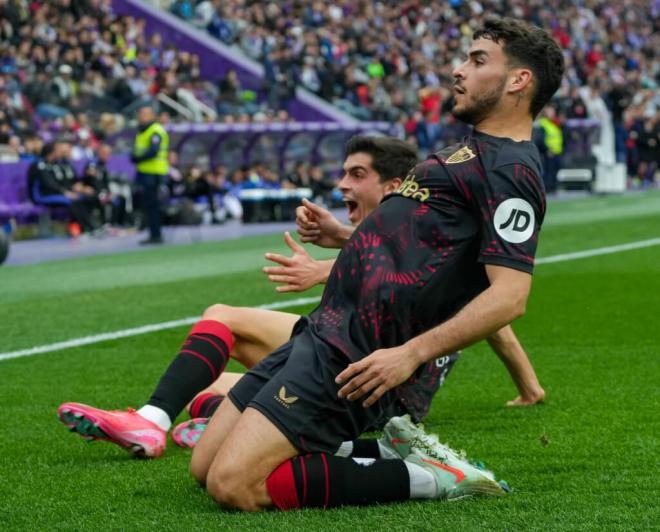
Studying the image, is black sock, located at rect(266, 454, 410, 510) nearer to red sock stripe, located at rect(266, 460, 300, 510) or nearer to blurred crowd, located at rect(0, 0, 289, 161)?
red sock stripe, located at rect(266, 460, 300, 510)

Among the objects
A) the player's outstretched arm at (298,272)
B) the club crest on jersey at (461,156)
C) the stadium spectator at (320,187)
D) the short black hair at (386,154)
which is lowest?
the stadium spectator at (320,187)

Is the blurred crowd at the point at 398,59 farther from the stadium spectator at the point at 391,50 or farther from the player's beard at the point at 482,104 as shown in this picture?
the player's beard at the point at 482,104

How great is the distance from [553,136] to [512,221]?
26753 mm

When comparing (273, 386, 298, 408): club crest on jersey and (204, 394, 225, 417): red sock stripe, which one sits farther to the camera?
(204, 394, 225, 417): red sock stripe

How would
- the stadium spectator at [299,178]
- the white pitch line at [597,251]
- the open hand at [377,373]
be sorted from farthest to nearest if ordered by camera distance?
the stadium spectator at [299,178] < the white pitch line at [597,251] < the open hand at [377,373]

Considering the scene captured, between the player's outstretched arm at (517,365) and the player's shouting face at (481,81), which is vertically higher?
the player's shouting face at (481,81)

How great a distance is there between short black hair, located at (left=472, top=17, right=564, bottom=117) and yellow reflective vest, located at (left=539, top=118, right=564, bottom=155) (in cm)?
2615

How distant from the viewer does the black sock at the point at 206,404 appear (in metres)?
5.69

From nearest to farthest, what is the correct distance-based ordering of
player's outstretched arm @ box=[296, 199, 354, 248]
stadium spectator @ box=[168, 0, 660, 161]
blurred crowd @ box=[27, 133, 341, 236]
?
player's outstretched arm @ box=[296, 199, 354, 248] < blurred crowd @ box=[27, 133, 341, 236] < stadium spectator @ box=[168, 0, 660, 161]

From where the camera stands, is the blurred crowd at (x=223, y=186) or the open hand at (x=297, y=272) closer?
the open hand at (x=297, y=272)

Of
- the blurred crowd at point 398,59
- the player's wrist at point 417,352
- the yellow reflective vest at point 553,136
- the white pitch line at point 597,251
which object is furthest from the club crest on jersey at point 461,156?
the yellow reflective vest at point 553,136

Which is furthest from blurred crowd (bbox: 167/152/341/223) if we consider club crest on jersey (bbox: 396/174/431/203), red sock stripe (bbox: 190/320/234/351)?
club crest on jersey (bbox: 396/174/431/203)

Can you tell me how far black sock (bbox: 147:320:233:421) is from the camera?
16.7ft

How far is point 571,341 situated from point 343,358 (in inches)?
178
